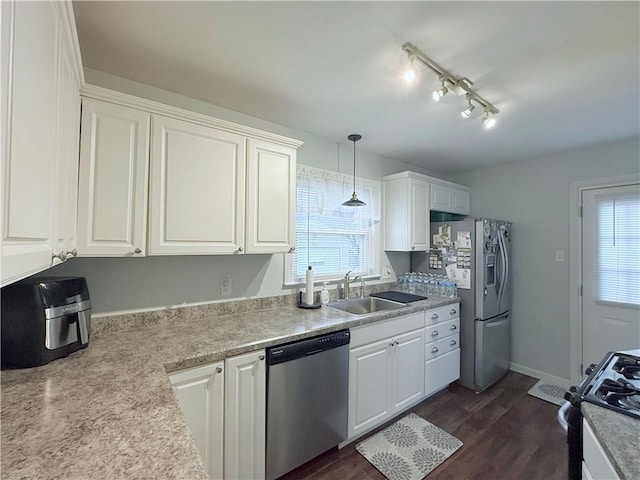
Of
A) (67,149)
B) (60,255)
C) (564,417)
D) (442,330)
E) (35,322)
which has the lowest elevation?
(442,330)

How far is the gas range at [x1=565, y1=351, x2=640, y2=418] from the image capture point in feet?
3.38

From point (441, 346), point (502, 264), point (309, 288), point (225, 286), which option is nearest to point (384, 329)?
point (309, 288)

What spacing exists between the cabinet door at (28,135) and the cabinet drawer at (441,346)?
8.95 ft

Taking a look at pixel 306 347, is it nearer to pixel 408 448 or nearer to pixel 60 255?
pixel 408 448

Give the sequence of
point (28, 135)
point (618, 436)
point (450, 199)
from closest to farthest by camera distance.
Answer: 1. point (28, 135)
2. point (618, 436)
3. point (450, 199)

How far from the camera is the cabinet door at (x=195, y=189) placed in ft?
5.25

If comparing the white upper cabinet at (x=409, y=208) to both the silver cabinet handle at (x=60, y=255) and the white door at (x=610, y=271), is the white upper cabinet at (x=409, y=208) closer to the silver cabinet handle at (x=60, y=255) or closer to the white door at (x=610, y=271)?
the white door at (x=610, y=271)

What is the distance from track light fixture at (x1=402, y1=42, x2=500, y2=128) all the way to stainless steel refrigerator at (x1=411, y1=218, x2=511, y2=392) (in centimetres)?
122

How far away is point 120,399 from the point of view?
0.98m

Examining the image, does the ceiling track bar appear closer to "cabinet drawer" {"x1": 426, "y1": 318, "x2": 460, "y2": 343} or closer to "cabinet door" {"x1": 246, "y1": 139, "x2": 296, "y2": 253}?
"cabinet door" {"x1": 246, "y1": 139, "x2": 296, "y2": 253}

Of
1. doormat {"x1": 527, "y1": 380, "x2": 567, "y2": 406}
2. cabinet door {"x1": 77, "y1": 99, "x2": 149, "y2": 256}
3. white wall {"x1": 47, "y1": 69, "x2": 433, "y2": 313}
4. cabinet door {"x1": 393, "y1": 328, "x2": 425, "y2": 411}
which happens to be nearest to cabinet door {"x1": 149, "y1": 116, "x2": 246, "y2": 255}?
cabinet door {"x1": 77, "y1": 99, "x2": 149, "y2": 256}

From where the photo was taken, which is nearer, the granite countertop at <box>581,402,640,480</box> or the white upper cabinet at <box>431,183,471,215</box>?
the granite countertop at <box>581,402,640,480</box>

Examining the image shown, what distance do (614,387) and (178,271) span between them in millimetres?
2327

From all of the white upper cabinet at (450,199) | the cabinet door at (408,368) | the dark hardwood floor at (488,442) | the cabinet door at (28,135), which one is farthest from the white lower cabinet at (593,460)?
the white upper cabinet at (450,199)
